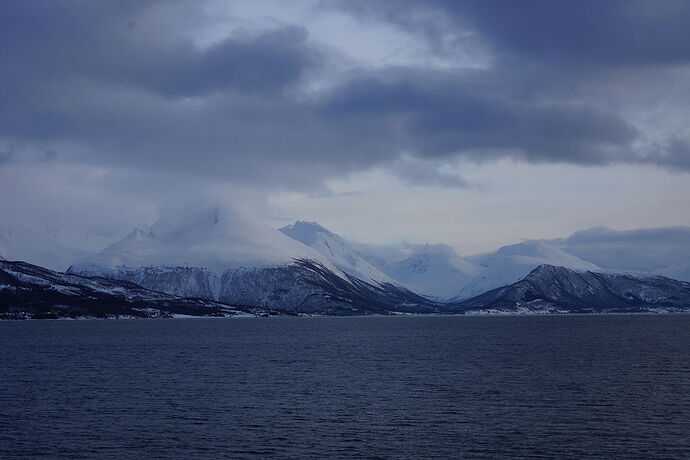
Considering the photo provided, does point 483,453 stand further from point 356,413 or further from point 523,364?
point 523,364

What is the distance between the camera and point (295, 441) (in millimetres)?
73062

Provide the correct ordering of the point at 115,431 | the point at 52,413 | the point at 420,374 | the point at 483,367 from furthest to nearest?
the point at 483,367 < the point at 420,374 < the point at 52,413 < the point at 115,431

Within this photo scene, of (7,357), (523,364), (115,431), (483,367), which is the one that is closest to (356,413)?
(115,431)

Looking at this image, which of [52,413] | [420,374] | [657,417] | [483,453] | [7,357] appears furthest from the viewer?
[7,357]

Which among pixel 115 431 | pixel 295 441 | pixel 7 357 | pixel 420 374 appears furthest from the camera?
pixel 7 357

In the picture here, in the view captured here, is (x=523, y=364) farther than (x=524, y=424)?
Yes

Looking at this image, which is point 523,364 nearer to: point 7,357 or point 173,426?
point 173,426

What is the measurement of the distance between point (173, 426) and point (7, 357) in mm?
110640

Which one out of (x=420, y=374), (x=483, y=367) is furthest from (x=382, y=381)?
(x=483, y=367)

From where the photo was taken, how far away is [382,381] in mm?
122125

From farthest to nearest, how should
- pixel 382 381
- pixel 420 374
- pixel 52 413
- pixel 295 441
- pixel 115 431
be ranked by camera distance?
pixel 420 374, pixel 382 381, pixel 52 413, pixel 115 431, pixel 295 441

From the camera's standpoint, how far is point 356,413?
88938mm

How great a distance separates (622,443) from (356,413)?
32.1m

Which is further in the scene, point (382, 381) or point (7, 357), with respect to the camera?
point (7, 357)
